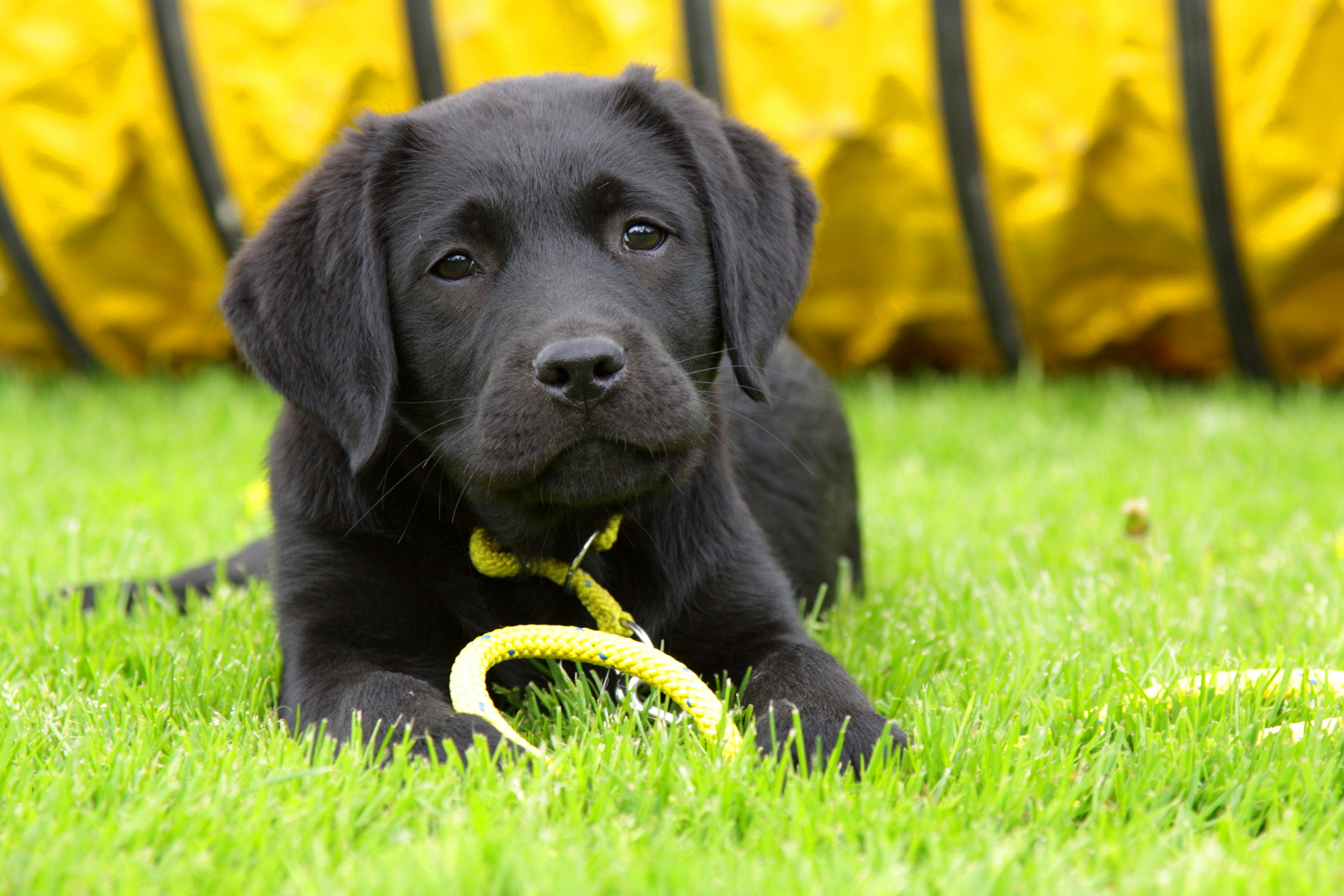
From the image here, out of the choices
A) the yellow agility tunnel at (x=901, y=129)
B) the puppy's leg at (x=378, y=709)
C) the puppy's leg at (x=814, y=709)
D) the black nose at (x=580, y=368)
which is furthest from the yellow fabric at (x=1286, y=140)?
the puppy's leg at (x=378, y=709)

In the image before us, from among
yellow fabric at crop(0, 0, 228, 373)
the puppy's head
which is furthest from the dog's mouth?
yellow fabric at crop(0, 0, 228, 373)

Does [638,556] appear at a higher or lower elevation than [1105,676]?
higher

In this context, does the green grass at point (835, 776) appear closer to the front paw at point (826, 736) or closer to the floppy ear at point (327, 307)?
the front paw at point (826, 736)

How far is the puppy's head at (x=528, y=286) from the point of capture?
214 cm

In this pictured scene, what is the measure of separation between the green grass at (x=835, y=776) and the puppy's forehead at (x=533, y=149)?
881 millimetres

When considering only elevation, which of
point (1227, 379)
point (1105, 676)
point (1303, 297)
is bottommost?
point (1227, 379)

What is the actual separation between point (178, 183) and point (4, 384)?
1165mm

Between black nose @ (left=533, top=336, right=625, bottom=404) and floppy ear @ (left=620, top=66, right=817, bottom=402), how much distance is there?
1.44 feet

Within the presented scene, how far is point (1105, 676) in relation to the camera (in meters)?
2.30

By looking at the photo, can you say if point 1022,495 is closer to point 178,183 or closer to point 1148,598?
point 1148,598

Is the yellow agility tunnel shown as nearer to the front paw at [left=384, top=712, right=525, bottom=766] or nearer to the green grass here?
the green grass

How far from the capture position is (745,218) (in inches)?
99.4

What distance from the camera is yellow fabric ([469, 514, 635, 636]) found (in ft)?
7.66

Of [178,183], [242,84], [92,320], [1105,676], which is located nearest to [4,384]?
[92,320]
